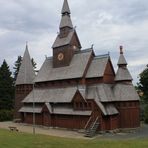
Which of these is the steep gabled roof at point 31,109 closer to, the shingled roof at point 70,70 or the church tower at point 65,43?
the shingled roof at point 70,70

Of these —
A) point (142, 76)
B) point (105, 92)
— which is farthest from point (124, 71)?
point (142, 76)

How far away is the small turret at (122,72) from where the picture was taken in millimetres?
47250

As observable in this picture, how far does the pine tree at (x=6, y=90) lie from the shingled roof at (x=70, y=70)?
62.0 feet

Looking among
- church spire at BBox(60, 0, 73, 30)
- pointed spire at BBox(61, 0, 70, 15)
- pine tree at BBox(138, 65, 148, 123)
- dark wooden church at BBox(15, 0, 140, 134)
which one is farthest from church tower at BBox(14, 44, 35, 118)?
pine tree at BBox(138, 65, 148, 123)

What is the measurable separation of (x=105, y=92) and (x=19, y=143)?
24227 millimetres

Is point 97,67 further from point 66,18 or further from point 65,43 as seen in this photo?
point 66,18

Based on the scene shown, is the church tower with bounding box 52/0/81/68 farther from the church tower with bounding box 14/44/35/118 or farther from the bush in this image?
the bush

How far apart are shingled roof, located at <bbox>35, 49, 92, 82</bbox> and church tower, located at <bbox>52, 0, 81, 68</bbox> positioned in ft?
3.92

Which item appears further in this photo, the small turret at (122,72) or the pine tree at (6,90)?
the pine tree at (6,90)

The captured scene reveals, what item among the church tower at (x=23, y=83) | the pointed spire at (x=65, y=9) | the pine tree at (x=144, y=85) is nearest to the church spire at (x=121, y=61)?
the pointed spire at (x=65, y=9)

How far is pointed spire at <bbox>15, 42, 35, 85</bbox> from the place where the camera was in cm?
6294

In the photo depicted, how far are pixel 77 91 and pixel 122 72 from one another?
8.81 meters

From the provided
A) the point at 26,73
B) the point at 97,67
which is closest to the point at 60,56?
the point at 97,67

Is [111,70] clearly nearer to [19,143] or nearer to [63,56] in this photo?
[63,56]
